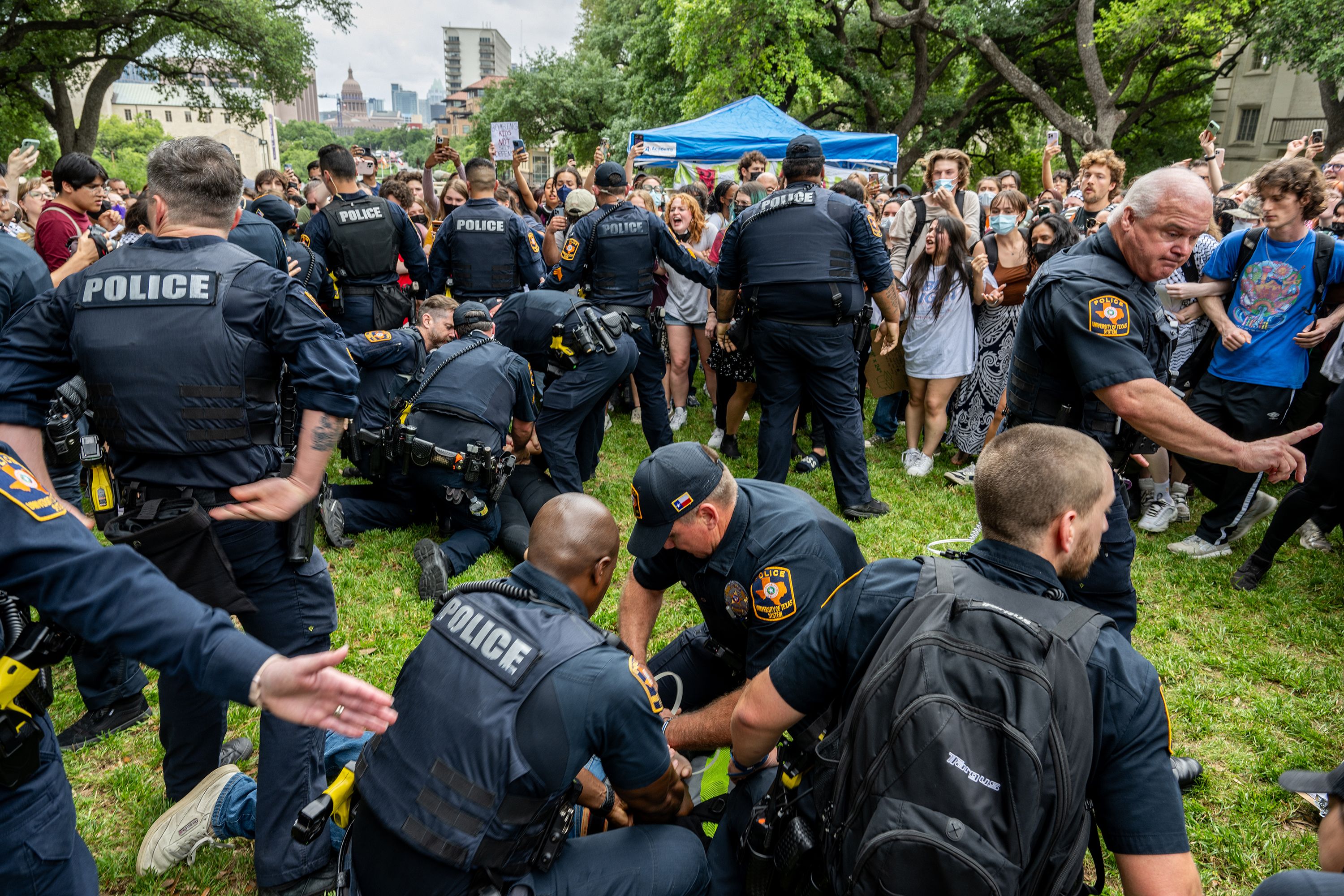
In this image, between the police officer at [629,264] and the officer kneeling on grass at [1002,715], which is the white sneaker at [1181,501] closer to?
the police officer at [629,264]

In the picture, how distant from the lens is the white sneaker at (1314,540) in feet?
17.1

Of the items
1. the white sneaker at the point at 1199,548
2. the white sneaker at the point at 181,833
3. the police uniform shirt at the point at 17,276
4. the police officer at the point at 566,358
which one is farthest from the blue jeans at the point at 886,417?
the police uniform shirt at the point at 17,276

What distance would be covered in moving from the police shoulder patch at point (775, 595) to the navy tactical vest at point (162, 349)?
1795 millimetres

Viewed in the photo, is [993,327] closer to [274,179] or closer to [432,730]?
[432,730]

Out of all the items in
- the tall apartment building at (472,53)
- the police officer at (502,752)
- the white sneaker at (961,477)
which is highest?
the tall apartment building at (472,53)

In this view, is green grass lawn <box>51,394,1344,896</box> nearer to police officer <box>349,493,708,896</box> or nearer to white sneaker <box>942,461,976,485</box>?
white sneaker <box>942,461,976,485</box>

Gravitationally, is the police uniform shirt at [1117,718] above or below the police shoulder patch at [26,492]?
below

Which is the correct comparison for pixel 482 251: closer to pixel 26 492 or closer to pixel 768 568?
pixel 768 568

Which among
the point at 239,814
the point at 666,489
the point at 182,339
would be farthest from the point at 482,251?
the point at 239,814

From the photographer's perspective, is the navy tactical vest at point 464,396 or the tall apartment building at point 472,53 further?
the tall apartment building at point 472,53

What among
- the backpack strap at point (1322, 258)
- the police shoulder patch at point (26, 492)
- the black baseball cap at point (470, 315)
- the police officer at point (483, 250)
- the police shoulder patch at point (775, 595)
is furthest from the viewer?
the police officer at point (483, 250)

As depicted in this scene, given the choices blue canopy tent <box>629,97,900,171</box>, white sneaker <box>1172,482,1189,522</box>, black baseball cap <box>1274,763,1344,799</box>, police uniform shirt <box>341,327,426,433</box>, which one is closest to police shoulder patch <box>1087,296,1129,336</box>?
black baseball cap <box>1274,763,1344,799</box>

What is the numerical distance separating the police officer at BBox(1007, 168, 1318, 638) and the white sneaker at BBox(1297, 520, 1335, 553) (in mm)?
3156

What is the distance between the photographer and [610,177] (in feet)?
20.5
